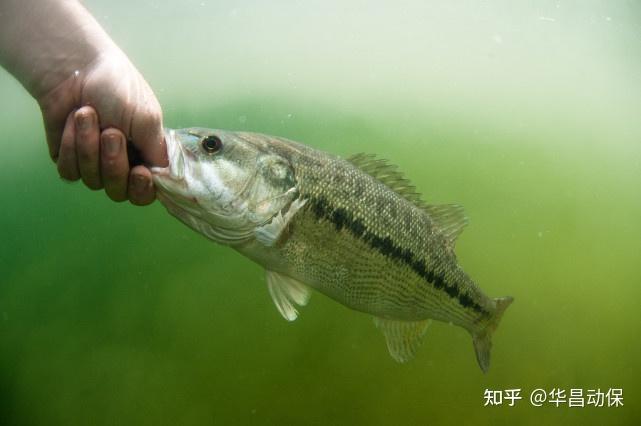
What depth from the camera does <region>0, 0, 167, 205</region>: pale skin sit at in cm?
160

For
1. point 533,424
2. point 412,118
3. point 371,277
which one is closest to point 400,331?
point 371,277

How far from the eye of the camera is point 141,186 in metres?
1.64

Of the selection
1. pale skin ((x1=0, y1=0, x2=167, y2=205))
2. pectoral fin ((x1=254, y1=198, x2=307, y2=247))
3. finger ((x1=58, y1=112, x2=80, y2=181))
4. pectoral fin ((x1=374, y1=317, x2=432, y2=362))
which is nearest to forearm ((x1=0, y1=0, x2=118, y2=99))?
pale skin ((x1=0, y1=0, x2=167, y2=205))

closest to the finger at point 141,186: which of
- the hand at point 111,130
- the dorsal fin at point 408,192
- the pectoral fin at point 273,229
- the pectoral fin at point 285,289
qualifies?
the hand at point 111,130

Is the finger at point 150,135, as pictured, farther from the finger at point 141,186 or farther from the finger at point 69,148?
the finger at point 69,148

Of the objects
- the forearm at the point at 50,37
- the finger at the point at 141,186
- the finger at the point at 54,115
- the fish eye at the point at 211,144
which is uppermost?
the forearm at the point at 50,37

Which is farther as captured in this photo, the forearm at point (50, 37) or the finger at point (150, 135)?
the forearm at point (50, 37)

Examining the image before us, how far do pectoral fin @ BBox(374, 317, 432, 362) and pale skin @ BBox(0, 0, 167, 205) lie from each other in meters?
1.33

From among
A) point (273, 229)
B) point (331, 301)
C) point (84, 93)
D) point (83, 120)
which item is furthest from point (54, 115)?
point (331, 301)

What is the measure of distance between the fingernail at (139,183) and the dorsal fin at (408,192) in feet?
3.00

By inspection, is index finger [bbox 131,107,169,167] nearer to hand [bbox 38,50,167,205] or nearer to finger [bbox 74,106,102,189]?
hand [bbox 38,50,167,205]

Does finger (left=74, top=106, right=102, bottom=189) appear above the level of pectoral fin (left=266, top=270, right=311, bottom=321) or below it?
above

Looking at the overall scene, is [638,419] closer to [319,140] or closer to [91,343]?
[319,140]

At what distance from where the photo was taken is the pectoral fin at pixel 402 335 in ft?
7.19
